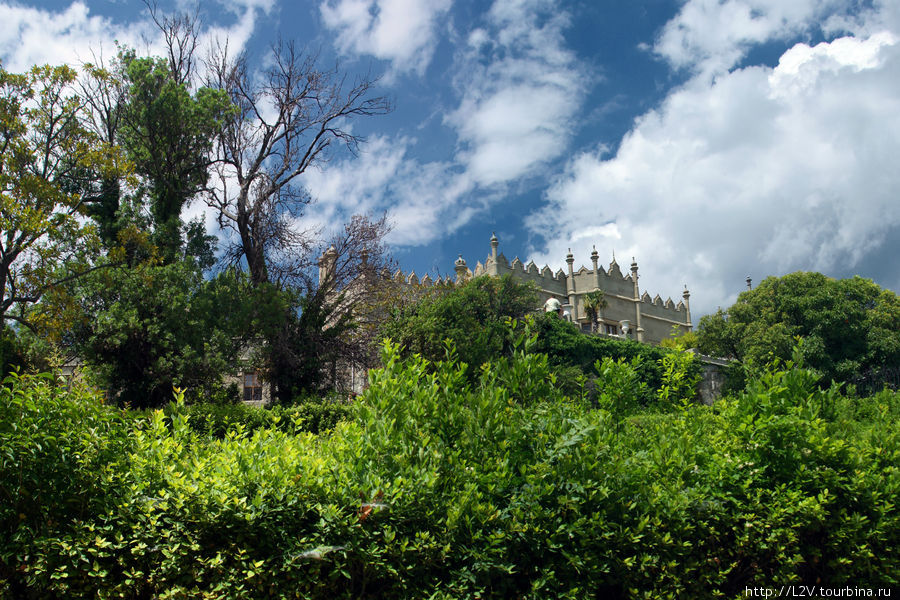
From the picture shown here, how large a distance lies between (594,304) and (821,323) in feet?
54.2

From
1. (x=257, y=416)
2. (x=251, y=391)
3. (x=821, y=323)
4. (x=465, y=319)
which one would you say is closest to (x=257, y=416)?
(x=257, y=416)

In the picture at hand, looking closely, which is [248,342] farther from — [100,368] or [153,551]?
[153,551]

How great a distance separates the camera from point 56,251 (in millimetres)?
15438

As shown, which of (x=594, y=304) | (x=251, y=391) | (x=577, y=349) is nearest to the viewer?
(x=577, y=349)

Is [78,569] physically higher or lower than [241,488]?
lower

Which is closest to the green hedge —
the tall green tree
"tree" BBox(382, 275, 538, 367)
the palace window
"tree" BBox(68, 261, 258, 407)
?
"tree" BBox(68, 261, 258, 407)

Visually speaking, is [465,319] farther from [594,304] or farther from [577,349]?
[594,304]

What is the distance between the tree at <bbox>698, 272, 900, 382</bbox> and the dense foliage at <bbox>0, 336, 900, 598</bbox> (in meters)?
29.7

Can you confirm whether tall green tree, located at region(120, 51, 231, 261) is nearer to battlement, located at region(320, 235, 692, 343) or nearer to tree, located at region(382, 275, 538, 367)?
tree, located at region(382, 275, 538, 367)

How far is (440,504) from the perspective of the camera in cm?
335

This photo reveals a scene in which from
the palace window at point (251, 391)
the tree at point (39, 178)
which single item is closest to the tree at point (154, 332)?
the tree at point (39, 178)

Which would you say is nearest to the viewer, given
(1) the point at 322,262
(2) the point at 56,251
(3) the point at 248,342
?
(2) the point at 56,251

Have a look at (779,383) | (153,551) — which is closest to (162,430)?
Answer: (153,551)

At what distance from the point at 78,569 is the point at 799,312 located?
36.5 meters
